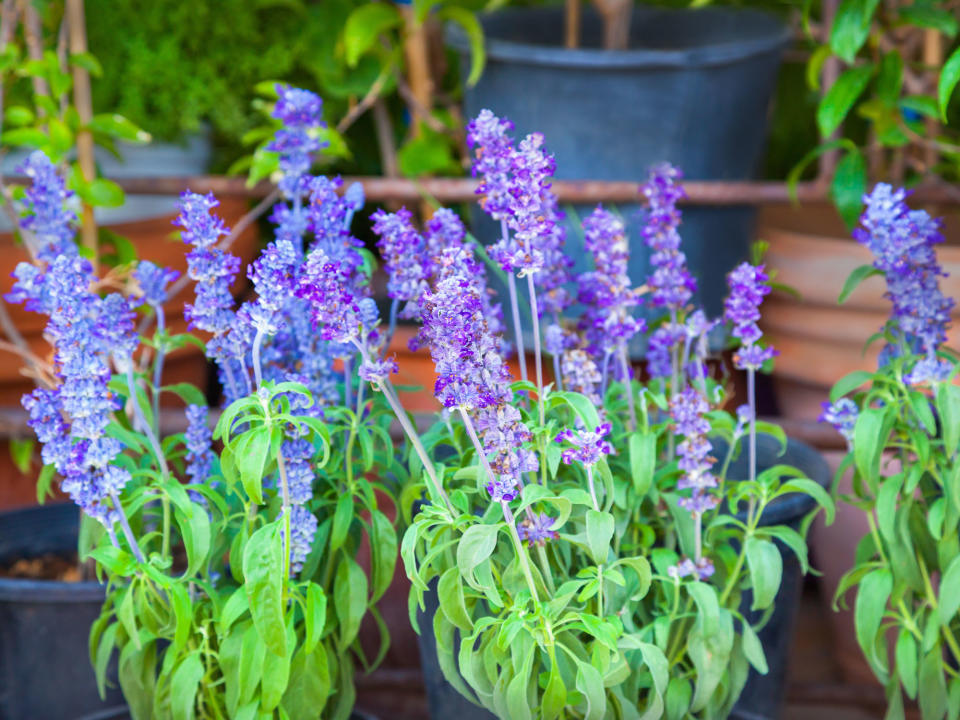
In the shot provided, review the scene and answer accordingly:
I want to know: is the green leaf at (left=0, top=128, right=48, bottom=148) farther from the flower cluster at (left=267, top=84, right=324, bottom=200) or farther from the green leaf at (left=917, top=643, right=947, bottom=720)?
the green leaf at (left=917, top=643, right=947, bottom=720)

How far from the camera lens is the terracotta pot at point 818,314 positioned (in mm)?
1631

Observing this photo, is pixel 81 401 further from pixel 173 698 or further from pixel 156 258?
pixel 156 258

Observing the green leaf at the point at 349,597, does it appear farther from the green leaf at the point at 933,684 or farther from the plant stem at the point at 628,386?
the green leaf at the point at 933,684

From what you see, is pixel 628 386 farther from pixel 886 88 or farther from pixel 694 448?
pixel 886 88

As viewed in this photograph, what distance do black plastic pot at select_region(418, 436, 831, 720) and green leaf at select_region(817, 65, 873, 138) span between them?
47 cm

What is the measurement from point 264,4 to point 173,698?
52.3 inches

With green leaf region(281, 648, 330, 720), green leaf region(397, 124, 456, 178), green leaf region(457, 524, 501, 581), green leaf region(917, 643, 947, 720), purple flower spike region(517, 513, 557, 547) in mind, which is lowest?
green leaf region(917, 643, 947, 720)

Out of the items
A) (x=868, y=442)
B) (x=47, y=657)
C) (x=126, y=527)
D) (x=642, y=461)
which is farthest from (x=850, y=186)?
(x=47, y=657)

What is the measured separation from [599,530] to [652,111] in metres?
0.87

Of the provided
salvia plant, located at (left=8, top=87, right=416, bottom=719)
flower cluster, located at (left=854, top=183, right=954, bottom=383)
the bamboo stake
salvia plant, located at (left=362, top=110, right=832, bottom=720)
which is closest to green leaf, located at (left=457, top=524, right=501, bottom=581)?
salvia plant, located at (left=362, top=110, right=832, bottom=720)

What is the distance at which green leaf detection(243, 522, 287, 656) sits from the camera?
895 mm

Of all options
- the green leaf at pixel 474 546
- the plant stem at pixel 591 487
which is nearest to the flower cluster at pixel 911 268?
Result: the plant stem at pixel 591 487

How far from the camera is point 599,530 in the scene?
87 centimetres

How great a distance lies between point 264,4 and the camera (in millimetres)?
1922
